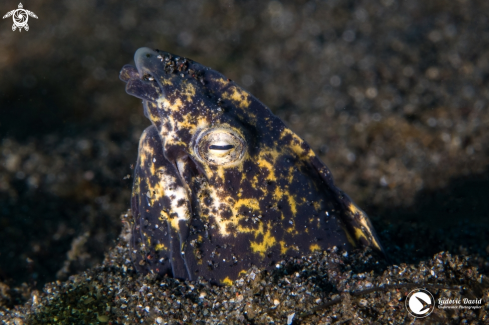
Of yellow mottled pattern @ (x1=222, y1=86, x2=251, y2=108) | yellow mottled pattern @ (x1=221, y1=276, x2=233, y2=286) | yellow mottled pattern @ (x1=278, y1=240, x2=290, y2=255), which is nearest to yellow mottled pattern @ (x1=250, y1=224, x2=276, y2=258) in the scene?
yellow mottled pattern @ (x1=278, y1=240, x2=290, y2=255)

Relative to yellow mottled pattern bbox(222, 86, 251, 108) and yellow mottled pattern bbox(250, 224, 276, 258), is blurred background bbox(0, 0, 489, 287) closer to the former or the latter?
yellow mottled pattern bbox(250, 224, 276, 258)

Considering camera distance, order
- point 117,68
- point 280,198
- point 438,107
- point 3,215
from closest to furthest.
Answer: point 280,198 → point 3,215 → point 438,107 → point 117,68

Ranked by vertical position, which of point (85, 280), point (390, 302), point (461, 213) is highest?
point (461, 213)

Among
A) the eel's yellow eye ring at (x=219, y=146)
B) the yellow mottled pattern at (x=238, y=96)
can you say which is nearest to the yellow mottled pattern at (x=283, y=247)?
the eel's yellow eye ring at (x=219, y=146)

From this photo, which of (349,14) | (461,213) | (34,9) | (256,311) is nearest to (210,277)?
(256,311)

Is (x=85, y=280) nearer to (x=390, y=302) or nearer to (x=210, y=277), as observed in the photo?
(x=210, y=277)
